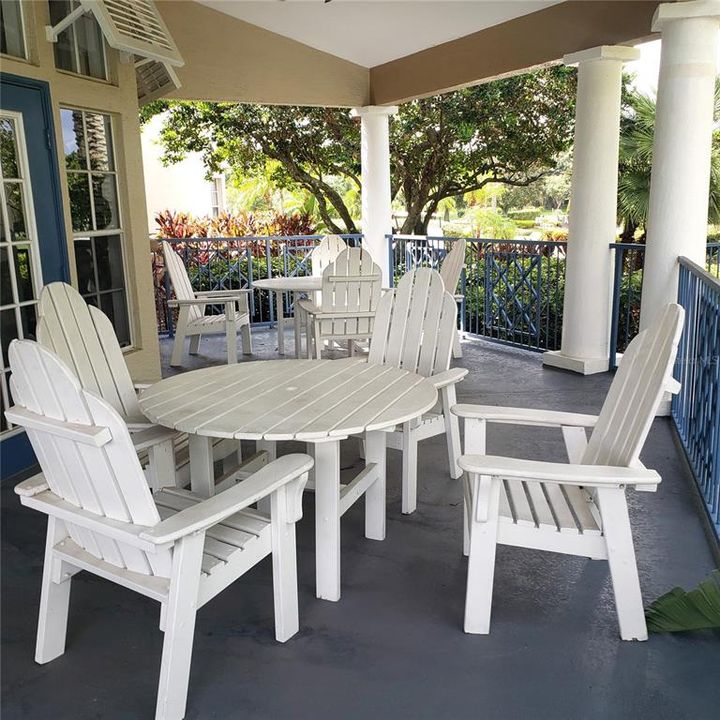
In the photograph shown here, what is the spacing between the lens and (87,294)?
4.14 metres

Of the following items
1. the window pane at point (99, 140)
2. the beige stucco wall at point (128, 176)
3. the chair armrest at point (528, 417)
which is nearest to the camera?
the chair armrest at point (528, 417)

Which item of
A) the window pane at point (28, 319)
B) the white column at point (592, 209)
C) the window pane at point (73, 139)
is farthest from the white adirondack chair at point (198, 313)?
the white column at point (592, 209)

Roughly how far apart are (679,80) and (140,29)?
322cm

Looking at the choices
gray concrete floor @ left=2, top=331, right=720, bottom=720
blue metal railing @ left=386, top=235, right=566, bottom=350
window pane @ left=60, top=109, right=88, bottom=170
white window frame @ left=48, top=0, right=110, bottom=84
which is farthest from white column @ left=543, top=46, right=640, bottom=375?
window pane @ left=60, top=109, right=88, bottom=170

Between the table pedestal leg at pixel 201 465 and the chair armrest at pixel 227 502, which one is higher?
the chair armrest at pixel 227 502

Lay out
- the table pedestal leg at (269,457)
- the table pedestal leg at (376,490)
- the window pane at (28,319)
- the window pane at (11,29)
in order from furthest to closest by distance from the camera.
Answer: the window pane at (28,319) → the window pane at (11,29) → the table pedestal leg at (269,457) → the table pedestal leg at (376,490)

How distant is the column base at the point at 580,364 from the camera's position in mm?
5355

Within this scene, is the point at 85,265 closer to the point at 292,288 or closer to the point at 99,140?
the point at 99,140

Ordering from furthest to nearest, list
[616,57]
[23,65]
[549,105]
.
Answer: [549,105] < [616,57] < [23,65]

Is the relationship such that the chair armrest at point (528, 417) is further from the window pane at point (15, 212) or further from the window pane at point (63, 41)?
the window pane at point (63, 41)

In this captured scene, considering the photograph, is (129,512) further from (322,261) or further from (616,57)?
(322,261)

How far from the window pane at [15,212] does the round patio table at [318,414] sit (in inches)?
54.6

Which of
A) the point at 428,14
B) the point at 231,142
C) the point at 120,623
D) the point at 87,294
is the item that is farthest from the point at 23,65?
the point at 231,142

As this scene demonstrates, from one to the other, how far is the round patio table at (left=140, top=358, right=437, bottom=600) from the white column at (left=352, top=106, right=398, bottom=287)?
17.0 feet
